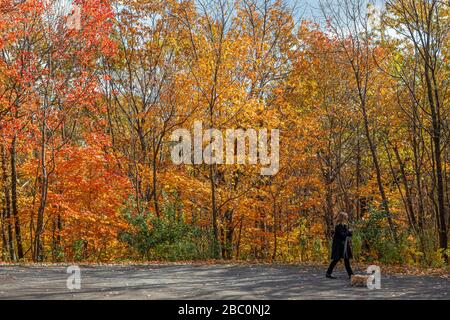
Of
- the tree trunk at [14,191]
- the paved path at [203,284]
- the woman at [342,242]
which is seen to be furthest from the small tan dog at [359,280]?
the tree trunk at [14,191]

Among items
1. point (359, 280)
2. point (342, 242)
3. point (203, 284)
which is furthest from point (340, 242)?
point (203, 284)

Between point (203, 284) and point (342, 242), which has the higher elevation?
point (342, 242)

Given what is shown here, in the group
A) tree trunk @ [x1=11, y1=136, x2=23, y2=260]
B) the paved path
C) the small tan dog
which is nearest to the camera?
the paved path

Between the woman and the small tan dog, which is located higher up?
the woman

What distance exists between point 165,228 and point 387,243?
7.78 meters

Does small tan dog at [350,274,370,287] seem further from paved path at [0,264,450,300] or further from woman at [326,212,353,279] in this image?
woman at [326,212,353,279]

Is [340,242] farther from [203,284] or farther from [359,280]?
[203,284]

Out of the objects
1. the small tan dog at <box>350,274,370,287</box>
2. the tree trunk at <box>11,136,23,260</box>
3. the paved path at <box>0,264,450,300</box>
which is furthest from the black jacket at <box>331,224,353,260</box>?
the tree trunk at <box>11,136,23,260</box>

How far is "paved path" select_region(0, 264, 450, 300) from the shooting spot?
9055 mm

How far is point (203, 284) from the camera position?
1061 centimetres

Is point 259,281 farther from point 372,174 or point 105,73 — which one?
point 105,73

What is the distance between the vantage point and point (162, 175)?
2220 cm

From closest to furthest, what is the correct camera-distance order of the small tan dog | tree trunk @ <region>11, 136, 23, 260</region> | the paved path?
the paved path < the small tan dog < tree trunk @ <region>11, 136, 23, 260</region>
